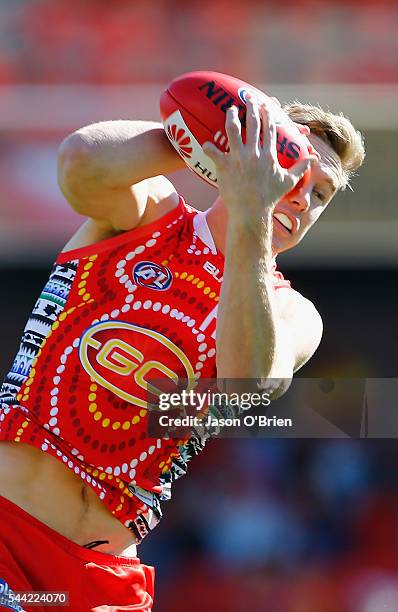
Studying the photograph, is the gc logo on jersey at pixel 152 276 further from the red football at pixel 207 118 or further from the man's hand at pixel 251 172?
the man's hand at pixel 251 172

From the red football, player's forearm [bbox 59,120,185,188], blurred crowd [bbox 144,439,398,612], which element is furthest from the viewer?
blurred crowd [bbox 144,439,398,612]

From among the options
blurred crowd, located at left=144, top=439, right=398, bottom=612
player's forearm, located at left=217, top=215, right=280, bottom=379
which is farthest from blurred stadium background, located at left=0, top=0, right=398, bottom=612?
player's forearm, located at left=217, top=215, right=280, bottom=379

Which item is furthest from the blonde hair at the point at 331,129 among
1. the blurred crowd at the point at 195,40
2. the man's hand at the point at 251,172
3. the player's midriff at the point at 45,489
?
the blurred crowd at the point at 195,40

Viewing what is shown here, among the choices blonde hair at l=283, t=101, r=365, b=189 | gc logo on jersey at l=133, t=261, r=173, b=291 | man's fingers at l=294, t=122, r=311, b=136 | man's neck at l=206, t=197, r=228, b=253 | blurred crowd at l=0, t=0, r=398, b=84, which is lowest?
gc logo on jersey at l=133, t=261, r=173, b=291

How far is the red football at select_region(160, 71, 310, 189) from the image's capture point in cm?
226

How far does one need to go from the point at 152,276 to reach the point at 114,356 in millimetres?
221

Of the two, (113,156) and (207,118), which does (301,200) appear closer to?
(207,118)

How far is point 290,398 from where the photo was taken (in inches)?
146

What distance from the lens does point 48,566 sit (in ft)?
8.18

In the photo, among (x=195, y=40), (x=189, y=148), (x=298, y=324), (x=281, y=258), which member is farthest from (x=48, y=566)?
(x=195, y=40)

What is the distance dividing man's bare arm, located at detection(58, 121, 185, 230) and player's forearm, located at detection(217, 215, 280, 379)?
377 mm

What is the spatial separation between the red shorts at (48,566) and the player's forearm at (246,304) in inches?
26.8

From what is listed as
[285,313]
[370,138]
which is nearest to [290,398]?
[285,313]

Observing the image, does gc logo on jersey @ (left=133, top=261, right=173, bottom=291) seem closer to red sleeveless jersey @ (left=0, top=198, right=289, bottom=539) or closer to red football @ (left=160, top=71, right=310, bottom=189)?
red sleeveless jersey @ (left=0, top=198, right=289, bottom=539)
